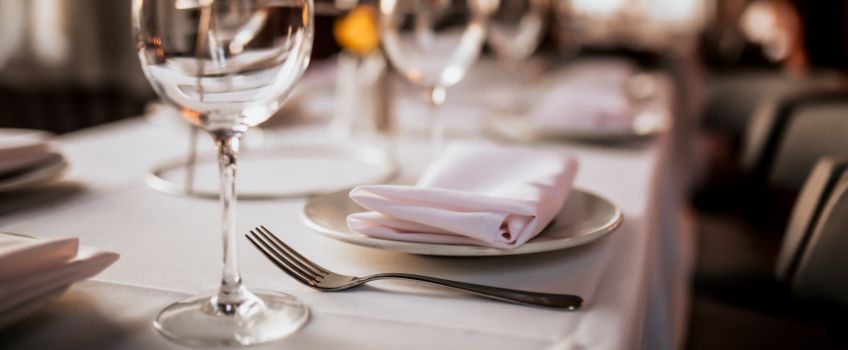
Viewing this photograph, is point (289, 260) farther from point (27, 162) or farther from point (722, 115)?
point (722, 115)

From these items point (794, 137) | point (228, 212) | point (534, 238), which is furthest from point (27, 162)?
point (794, 137)

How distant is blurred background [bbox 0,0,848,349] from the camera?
→ 45.4 inches

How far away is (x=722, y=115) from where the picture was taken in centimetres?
295

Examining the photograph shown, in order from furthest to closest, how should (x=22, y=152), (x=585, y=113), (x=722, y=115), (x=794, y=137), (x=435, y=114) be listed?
(x=722, y=115) → (x=794, y=137) → (x=585, y=113) → (x=435, y=114) → (x=22, y=152)

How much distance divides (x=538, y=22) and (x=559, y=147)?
0.44 meters

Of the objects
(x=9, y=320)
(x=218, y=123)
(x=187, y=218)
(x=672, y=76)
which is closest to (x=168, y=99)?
(x=218, y=123)

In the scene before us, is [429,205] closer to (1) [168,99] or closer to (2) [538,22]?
(1) [168,99]

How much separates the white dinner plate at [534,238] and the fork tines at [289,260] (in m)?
0.03

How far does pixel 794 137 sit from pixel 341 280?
1146 millimetres

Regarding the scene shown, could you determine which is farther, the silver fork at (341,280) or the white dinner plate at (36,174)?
the white dinner plate at (36,174)

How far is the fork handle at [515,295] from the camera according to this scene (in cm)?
55

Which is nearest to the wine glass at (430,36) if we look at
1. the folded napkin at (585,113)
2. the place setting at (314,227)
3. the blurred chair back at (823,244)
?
the place setting at (314,227)

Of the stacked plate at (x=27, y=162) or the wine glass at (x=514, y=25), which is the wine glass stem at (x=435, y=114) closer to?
the wine glass at (x=514, y=25)

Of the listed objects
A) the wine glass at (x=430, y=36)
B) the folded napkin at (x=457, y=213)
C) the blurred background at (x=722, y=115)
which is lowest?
the blurred background at (x=722, y=115)
